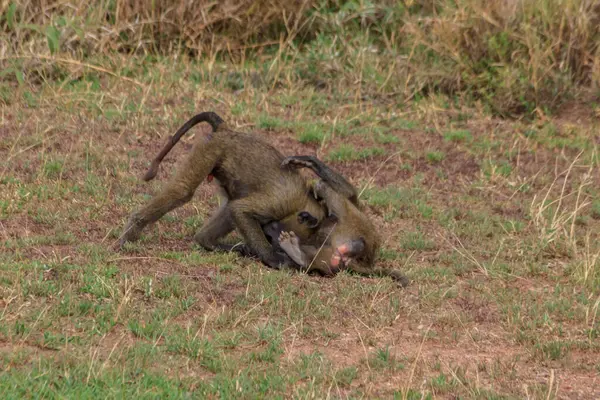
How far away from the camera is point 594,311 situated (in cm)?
624

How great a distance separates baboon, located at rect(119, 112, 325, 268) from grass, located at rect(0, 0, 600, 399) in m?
0.24

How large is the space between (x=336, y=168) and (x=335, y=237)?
2.29 meters

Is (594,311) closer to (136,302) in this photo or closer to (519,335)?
(519,335)

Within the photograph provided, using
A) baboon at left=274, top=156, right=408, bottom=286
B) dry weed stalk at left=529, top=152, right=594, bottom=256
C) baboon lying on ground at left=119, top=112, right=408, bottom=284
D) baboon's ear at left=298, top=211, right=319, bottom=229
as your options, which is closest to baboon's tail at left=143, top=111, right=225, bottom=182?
baboon lying on ground at left=119, top=112, right=408, bottom=284

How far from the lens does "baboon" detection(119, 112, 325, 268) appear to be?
6945 mm

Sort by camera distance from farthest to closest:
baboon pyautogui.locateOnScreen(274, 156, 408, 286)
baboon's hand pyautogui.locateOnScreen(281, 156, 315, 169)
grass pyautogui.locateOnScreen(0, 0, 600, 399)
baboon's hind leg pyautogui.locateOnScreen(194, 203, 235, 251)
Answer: baboon's hind leg pyautogui.locateOnScreen(194, 203, 235, 251) < baboon's hand pyautogui.locateOnScreen(281, 156, 315, 169) < baboon pyautogui.locateOnScreen(274, 156, 408, 286) < grass pyautogui.locateOnScreen(0, 0, 600, 399)

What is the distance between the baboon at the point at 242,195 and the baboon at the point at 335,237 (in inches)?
3.0

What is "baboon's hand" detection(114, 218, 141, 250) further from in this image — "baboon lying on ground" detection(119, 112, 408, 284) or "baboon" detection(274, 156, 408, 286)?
"baboon" detection(274, 156, 408, 286)

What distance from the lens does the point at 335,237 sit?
687 cm

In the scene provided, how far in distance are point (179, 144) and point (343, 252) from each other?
287 centimetres

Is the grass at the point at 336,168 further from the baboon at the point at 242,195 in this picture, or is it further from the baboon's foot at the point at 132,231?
the baboon at the point at 242,195

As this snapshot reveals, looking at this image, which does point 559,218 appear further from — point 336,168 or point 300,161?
point 336,168

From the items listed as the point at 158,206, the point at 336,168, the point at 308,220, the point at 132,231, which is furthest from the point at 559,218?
the point at 132,231

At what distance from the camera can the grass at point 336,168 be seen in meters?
5.36
